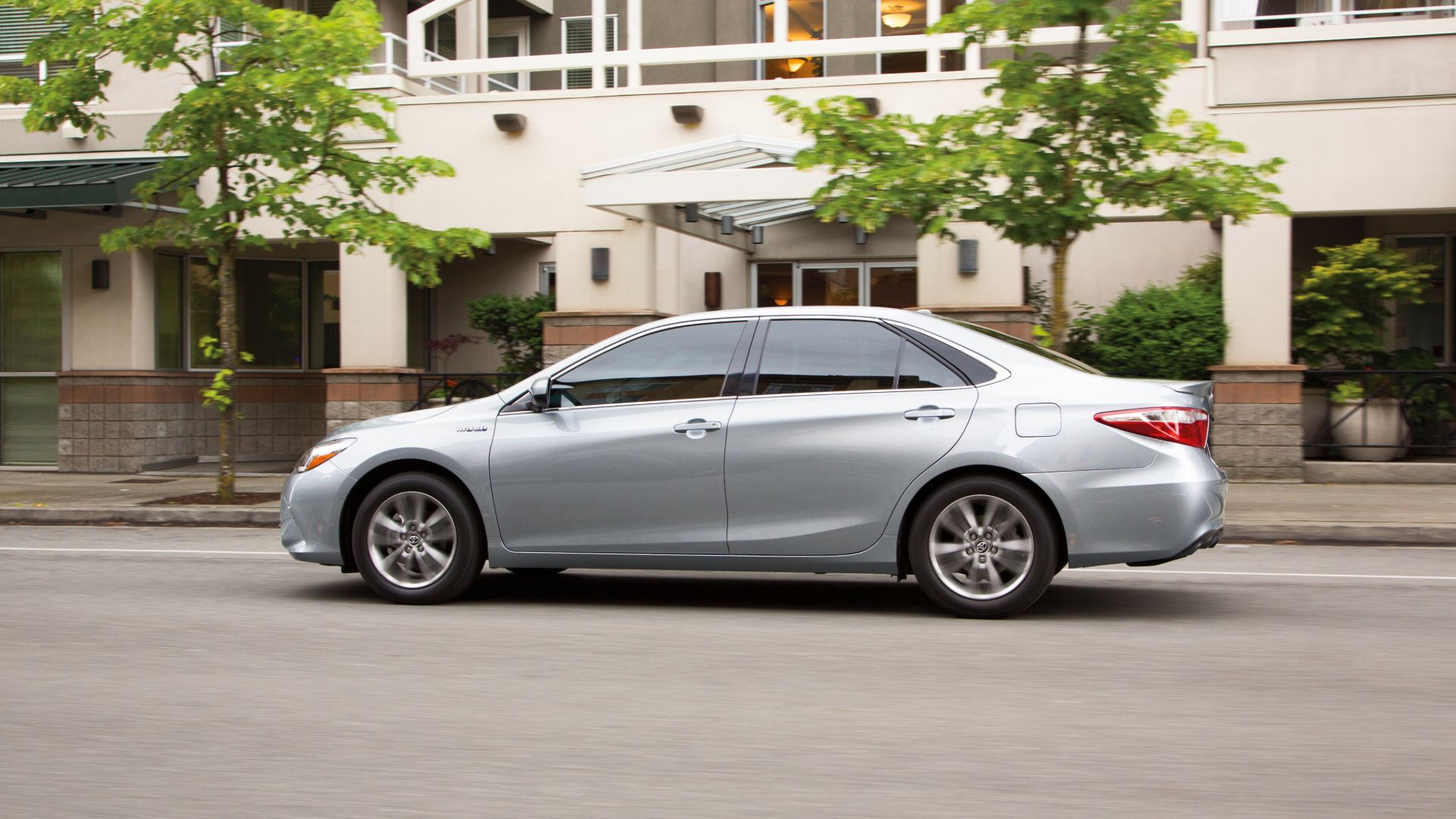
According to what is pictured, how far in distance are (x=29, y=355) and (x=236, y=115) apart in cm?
750

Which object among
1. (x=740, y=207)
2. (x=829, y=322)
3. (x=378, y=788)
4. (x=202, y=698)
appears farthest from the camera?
(x=740, y=207)

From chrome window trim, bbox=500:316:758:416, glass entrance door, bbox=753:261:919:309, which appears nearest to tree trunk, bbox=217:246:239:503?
chrome window trim, bbox=500:316:758:416

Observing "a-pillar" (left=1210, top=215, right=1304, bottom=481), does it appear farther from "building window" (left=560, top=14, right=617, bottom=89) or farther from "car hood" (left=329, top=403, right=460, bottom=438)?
"building window" (left=560, top=14, right=617, bottom=89)

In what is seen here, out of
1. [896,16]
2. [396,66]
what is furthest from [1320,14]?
[396,66]

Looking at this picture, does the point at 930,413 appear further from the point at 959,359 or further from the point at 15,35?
the point at 15,35

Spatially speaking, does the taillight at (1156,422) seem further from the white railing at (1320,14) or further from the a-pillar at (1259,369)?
the white railing at (1320,14)

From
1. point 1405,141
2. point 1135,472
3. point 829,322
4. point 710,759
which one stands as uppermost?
point 1405,141

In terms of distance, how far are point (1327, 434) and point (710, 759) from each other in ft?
40.9

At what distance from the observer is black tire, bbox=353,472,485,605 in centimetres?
762

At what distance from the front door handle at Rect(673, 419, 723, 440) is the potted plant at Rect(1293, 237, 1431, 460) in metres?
10.1

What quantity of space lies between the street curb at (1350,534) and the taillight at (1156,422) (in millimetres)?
4033

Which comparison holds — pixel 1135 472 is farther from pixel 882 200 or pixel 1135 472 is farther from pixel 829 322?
pixel 882 200

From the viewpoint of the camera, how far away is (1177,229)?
19.6 m

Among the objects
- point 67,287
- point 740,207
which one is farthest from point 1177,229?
point 67,287
